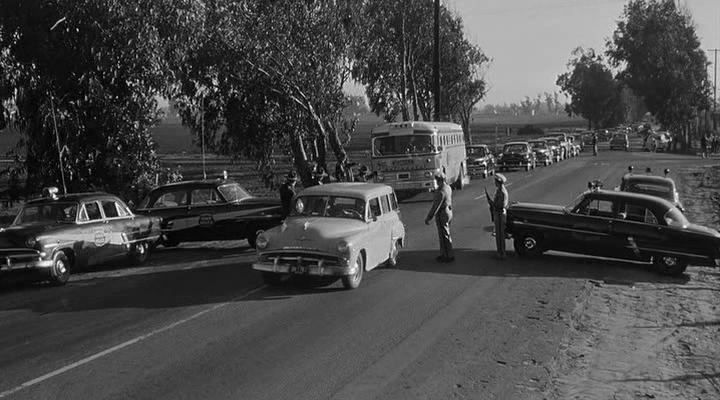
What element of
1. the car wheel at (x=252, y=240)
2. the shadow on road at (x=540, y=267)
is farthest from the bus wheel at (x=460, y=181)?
the shadow on road at (x=540, y=267)

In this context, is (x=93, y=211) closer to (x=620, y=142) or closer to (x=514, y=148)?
(x=514, y=148)

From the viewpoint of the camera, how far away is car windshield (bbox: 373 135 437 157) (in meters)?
29.1

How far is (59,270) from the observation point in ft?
44.3

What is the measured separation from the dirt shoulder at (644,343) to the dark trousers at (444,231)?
2.85 m

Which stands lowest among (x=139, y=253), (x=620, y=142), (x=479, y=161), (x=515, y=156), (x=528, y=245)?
(x=620, y=142)

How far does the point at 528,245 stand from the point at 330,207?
4622 mm

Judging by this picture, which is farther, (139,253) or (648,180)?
(648,180)

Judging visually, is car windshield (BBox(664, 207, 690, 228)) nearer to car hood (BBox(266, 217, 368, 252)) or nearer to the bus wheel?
car hood (BBox(266, 217, 368, 252))

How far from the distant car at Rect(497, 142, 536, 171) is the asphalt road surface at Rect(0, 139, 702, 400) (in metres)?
32.9

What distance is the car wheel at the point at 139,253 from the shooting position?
15945mm

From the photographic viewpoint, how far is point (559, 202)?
1015 inches

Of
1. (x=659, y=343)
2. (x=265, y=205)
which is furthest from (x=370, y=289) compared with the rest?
(x=265, y=205)

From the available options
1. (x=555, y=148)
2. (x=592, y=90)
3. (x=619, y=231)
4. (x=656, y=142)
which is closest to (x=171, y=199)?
(x=619, y=231)

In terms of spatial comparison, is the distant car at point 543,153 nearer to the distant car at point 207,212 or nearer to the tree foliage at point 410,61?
the tree foliage at point 410,61
